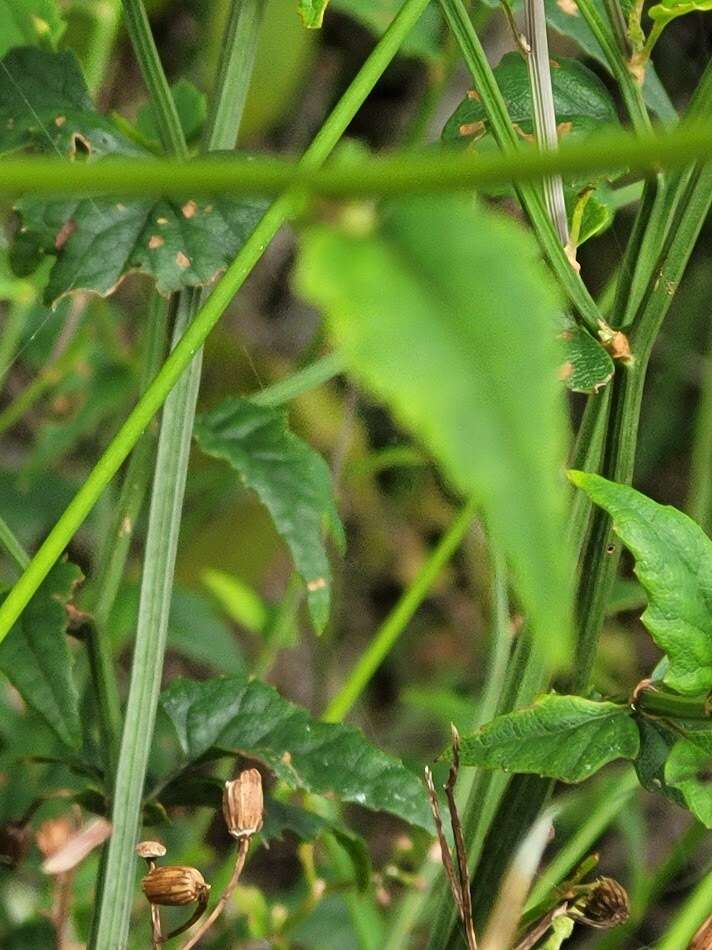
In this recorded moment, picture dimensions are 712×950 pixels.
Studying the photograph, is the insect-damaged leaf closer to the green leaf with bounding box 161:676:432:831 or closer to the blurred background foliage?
the green leaf with bounding box 161:676:432:831

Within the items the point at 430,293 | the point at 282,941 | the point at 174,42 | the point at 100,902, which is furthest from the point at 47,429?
the point at 430,293

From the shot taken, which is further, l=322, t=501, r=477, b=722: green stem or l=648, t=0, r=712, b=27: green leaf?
l=322, t=501, r=477, b=722: green stem

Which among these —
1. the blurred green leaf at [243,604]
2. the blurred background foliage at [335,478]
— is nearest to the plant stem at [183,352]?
the blurred background foliage at [335,478]

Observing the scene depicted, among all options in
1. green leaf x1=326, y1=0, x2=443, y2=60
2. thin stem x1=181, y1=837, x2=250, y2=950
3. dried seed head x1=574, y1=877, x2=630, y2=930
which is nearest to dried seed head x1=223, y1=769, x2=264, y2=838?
thin stem x1=181, y1=837, x2=250, y2=950

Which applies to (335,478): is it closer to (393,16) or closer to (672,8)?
(393,16)

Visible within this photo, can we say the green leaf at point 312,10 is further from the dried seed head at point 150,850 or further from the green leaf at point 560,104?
the dried seed head at point 150,850

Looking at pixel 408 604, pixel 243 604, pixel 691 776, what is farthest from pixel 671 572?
pixel 243 604
